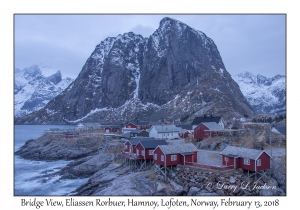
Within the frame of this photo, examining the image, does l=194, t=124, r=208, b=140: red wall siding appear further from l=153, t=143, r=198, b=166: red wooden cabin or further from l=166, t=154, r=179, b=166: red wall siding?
l=166, t=154, r=179, b=166: red wall siding

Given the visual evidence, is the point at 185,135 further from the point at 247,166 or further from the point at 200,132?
the point at 247,166

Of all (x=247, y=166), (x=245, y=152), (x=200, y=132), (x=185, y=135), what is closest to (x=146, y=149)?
(x=245, y=152)

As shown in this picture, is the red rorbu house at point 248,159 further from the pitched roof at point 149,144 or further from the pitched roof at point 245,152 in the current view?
the pitched roof at point 149,144

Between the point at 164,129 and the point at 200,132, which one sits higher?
the point at 200,132

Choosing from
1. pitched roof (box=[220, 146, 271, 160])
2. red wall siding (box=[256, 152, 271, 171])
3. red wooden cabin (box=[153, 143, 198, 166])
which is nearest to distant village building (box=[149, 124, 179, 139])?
red wooden cabin (box=[153, 143, 198, 166])

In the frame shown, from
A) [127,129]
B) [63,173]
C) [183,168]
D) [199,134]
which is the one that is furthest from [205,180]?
[127,129]

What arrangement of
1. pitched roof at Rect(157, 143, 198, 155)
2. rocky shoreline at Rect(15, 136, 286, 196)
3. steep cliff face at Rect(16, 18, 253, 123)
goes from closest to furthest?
rocky shoreline at Rect(15, 136, 286, 196) → pitched roof at Rect(157, 143, 198, 155) → steep cliff face at Rect(16, 18, 253, 123)
